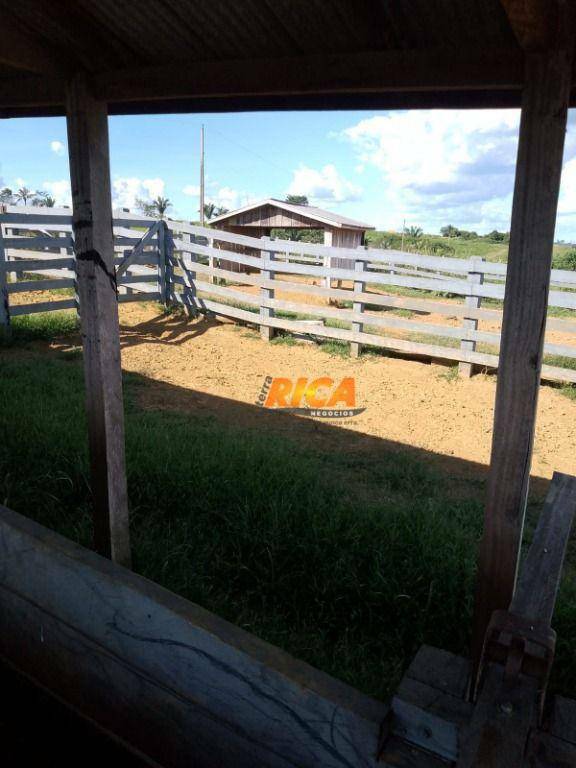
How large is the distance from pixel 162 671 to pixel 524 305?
131cm

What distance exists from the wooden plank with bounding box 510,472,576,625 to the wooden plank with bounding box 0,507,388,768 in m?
0.53

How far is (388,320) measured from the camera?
29.5 feet

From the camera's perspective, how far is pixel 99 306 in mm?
2367

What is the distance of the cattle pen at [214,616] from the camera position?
46.1 inches

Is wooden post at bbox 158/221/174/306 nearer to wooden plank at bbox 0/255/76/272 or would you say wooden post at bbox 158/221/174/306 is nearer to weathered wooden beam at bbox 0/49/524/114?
wooden plank at bbox 0/255/76/272

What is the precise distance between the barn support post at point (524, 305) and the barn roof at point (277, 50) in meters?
0.15

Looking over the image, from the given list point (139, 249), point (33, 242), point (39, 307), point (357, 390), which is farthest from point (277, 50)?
point (139, 249)

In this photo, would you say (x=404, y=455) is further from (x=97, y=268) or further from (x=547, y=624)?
(x=547, y=624)

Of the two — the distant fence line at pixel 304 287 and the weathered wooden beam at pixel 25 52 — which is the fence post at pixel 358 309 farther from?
the weathered wooden beam at pixel 25 52

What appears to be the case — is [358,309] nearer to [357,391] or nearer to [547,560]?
[357,391]

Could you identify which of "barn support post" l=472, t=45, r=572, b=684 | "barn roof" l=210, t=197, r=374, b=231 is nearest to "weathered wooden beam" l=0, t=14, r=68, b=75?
"barn support post" l=472, t=45, r=572, b=684

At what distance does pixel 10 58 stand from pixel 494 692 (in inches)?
93.9

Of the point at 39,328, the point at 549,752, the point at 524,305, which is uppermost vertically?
the point at 524,305

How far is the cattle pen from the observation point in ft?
3.84
